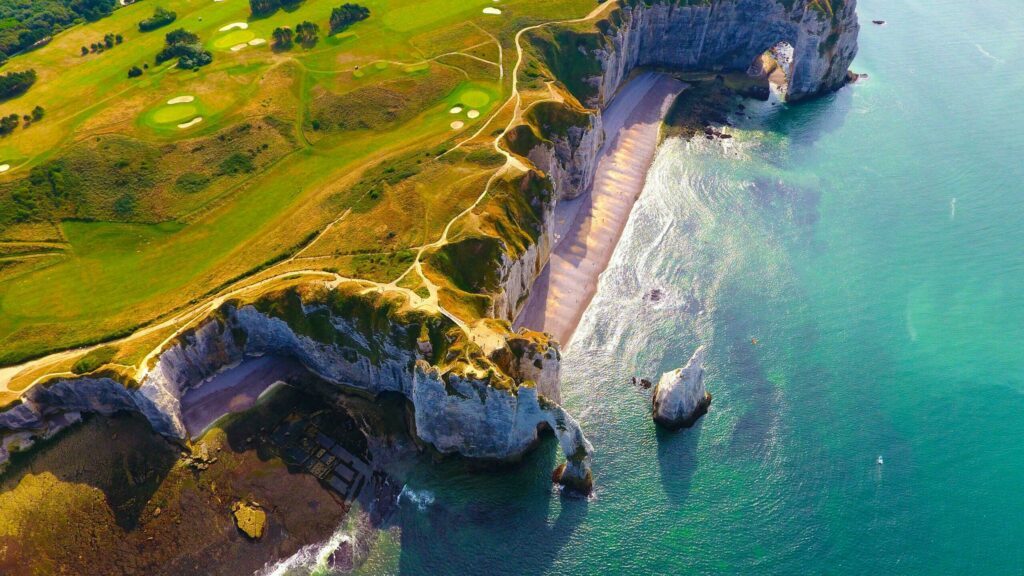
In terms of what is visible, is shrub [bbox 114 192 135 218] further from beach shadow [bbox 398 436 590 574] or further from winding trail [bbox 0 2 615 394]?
beach shadow [bbox 398 436 590 574]

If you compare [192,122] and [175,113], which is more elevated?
[175,113]

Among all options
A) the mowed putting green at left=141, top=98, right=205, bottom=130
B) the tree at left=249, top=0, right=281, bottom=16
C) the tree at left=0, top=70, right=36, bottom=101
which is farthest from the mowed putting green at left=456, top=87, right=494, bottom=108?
the tree at left=0, top=70, right=36, bottom=101

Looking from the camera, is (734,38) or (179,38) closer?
(179,38)

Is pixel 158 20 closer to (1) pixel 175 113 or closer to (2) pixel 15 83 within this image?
(2) pixel 15 83

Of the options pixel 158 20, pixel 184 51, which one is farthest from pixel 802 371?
pixel 158 20

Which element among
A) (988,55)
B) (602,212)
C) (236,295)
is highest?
(988,55)

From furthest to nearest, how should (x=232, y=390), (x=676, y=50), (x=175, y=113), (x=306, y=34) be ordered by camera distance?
(x=676, y=50), (x=306, y=34), (x=175, y=113), (x=232, y=390)

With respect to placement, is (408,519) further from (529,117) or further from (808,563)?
(529,117)

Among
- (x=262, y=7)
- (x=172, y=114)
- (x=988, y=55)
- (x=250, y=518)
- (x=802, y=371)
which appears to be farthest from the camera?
(x=988, y=55)
